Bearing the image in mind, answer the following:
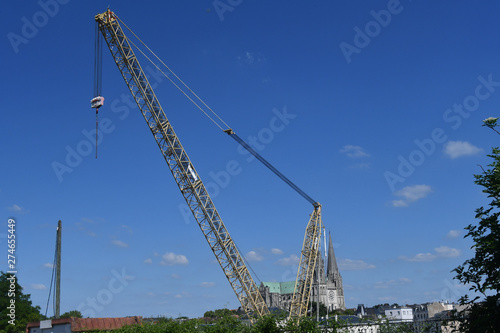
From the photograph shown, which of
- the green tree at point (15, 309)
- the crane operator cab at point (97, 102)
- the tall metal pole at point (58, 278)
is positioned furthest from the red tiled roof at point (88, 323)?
the green tree at point (15, 309)

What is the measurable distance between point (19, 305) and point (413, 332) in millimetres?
91517

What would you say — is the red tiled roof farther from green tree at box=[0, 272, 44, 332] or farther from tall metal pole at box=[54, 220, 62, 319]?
green tree at box=[0, 272, 44, 332]

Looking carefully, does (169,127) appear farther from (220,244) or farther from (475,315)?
(475,315)

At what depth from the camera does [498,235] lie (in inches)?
538

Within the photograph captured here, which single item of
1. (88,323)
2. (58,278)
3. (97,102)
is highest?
(97,102)

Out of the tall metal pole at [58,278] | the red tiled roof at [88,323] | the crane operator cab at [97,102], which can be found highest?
the crane operator cab at [97,102]

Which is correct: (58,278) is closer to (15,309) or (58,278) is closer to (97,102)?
(97,102)

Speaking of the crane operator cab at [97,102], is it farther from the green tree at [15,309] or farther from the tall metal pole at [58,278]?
the green tree at [15,309]

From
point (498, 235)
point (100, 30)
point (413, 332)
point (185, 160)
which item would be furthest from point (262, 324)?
point (100, 30)

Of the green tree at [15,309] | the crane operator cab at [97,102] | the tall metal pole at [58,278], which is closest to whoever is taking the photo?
the tall metal pole at [58,278]

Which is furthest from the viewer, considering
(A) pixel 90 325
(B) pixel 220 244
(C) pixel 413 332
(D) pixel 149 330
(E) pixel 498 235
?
(B) pixel 220 244

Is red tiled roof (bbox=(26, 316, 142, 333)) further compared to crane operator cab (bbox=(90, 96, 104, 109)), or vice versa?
crane operator cab (bbox=(90, 96, 104, 109))

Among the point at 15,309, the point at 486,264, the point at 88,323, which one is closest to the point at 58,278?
the point at 88,323

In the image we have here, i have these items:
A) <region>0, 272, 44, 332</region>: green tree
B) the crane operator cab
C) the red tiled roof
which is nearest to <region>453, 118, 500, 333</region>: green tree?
the red tiled roof
